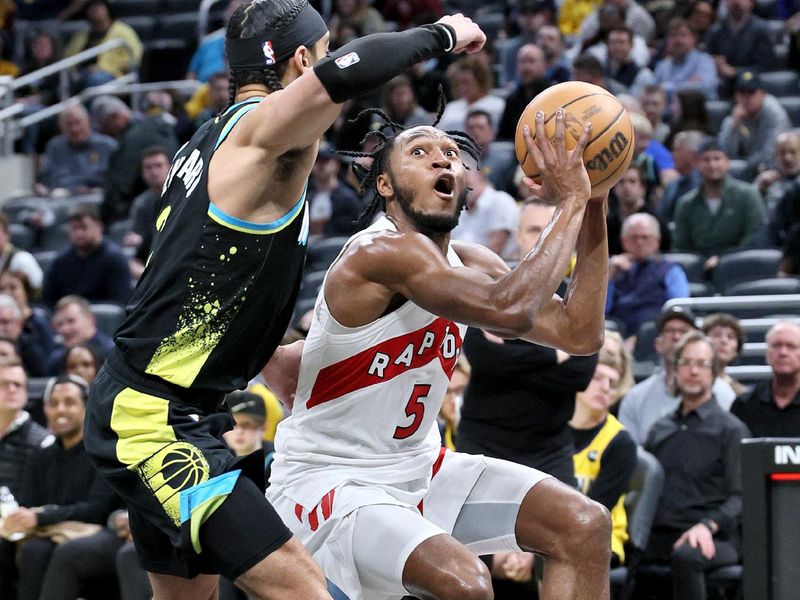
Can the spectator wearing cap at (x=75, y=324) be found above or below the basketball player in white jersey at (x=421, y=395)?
below

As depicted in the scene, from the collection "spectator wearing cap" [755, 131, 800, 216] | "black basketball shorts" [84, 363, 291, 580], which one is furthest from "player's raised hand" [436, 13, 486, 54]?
"spectator wearing cap" [755, 131, 800, 216]

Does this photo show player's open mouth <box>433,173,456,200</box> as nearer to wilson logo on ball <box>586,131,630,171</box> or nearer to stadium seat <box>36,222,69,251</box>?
wilson logo on ball <box>586,131,630,171</box>

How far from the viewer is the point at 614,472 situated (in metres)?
6.81

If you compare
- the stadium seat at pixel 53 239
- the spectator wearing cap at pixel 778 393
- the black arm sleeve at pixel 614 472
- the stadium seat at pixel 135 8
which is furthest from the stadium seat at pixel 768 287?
the stadium seat at pixel 135 8

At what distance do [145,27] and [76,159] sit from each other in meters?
3.14

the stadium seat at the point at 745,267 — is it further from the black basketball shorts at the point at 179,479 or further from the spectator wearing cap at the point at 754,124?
the black basketball shorts at the point at 179,479

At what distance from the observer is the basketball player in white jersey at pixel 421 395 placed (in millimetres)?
4195

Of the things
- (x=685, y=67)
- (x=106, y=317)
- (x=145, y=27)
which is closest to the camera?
(x=106, y=317)

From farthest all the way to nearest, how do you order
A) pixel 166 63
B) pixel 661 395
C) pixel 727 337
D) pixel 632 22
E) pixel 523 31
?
pixel 166 63, pixel 523 31, pixel 632 22, pixel 727 337, pixel 661 395

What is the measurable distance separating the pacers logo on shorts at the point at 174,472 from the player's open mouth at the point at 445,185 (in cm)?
116

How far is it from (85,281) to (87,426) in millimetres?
6950

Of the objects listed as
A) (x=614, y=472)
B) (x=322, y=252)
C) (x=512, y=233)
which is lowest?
(x=322, y=252)

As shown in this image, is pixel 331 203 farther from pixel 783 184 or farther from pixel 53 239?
pixel 783 184

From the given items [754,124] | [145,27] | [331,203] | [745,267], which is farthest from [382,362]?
[145,27]
